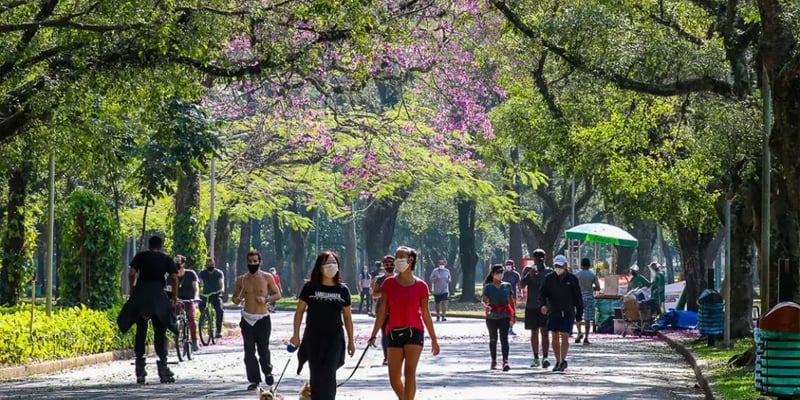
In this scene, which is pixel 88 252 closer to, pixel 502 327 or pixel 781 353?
pixel 502 327

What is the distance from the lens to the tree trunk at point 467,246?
66438mm

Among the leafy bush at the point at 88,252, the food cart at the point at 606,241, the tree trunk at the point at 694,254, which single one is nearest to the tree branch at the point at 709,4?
the leafy bush at the point at 88,252

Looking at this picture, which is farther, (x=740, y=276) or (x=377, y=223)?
(x=377, y=223)

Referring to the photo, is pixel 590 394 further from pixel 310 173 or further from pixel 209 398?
pixel 310 173

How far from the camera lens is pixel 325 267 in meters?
13.9

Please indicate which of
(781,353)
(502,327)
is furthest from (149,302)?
(781,353)

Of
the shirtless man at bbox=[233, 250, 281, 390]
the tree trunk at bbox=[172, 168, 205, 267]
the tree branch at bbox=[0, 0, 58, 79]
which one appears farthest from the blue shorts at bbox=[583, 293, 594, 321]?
the tree branch at bbox=[0, 0, 58, 79]

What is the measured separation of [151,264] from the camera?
20219mm

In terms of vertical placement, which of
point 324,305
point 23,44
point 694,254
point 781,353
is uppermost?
point 23,44

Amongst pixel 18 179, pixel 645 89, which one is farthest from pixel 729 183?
pixel 18 179

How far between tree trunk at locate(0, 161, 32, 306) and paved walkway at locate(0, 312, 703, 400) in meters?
6.31

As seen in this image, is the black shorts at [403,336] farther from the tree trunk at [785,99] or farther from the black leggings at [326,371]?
the tree trunk at [785,99]

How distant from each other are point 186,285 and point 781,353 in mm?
14830

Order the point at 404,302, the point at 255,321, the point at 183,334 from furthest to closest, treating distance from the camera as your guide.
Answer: the point at 183,334 < the point at 255,321 < the point at 404,302
